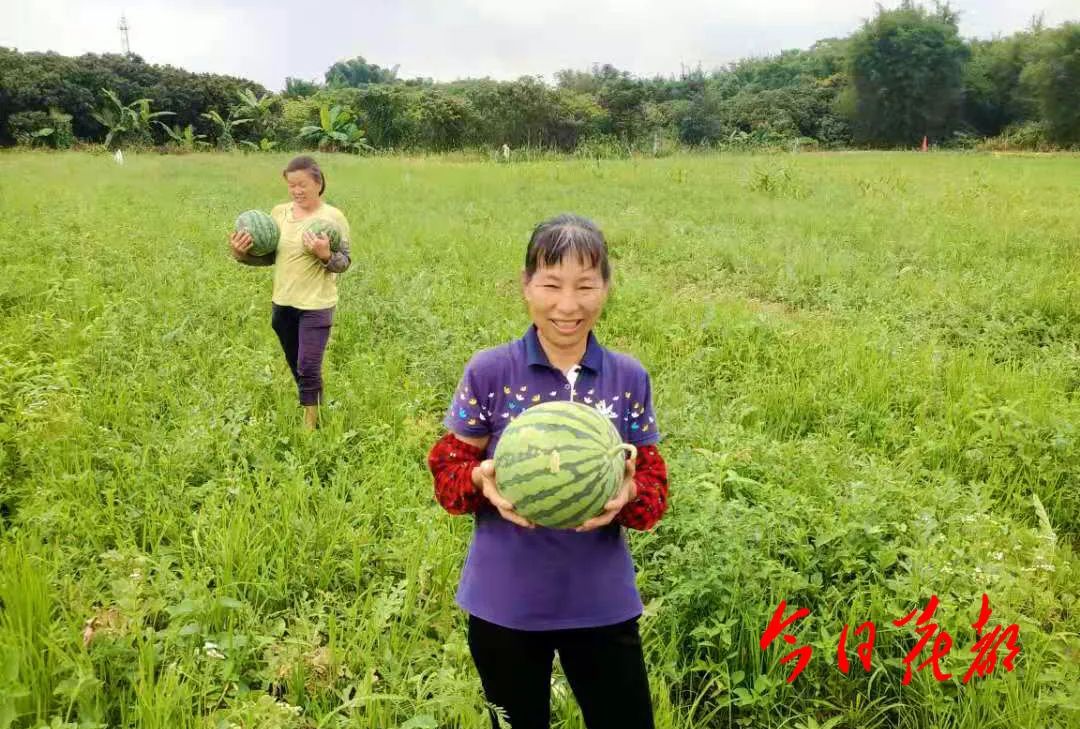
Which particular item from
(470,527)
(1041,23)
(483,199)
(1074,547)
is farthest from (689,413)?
(1041,23)

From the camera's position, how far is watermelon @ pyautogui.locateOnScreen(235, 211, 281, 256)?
457 cm

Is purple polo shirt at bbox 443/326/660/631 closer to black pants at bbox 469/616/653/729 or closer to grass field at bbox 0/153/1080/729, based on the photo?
black pants at bbox 469/616/653/729

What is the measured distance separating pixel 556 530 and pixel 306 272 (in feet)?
10.7

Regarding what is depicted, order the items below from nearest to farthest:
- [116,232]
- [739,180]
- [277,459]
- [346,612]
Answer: [346,612], [277,459], [116,232], [739,180]

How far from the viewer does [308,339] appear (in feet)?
14.9

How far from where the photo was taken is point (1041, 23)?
165 ft

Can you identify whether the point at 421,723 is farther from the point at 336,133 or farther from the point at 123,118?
the point at 123,118

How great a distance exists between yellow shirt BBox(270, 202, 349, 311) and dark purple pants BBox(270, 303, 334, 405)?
0.06m

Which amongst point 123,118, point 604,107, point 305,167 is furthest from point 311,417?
point 604,107

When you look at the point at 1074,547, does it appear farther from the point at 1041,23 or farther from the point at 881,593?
the point at 1041,23

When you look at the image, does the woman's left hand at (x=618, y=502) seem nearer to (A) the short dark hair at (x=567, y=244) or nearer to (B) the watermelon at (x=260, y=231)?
(A) the short dark hair at (x=567, y=244)

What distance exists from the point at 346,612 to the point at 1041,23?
64.4m

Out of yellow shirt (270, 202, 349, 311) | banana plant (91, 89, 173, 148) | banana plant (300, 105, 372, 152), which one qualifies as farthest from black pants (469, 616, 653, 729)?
banana plant (91, 89, 173, 148)

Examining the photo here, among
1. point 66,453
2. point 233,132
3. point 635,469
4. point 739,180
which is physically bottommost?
point 66,453
